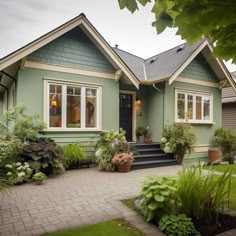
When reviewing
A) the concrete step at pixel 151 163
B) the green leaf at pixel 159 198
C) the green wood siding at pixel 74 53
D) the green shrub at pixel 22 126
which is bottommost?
the concrete step at pixel 151 163

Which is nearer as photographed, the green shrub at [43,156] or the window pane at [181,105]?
the green shrub at [43,156]

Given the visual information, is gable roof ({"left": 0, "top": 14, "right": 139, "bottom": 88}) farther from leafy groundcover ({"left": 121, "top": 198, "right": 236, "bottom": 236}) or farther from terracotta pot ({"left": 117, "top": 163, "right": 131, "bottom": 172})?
leafy groundcover ({"left": 121, "top": 198, "right": 236, "bottom": 236})

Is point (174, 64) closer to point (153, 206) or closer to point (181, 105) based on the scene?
point (181, 105)

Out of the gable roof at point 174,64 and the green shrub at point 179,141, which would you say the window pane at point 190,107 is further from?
the gable roof at point 174,64

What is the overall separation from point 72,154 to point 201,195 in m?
5.34

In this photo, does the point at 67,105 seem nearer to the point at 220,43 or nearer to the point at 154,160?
the point at 154,160

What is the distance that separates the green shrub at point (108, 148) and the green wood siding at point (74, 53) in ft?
9.40

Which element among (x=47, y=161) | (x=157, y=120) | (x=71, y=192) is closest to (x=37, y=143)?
(x=47, y=161)

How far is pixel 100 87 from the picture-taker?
928cm

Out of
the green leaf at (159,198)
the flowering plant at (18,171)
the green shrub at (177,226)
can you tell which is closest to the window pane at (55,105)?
the flowering plant at (18,171)

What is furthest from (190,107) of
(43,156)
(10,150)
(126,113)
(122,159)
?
(10,150)

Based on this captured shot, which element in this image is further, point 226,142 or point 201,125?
point 226,142

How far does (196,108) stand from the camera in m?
11.4

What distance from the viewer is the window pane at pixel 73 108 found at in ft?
28.5
